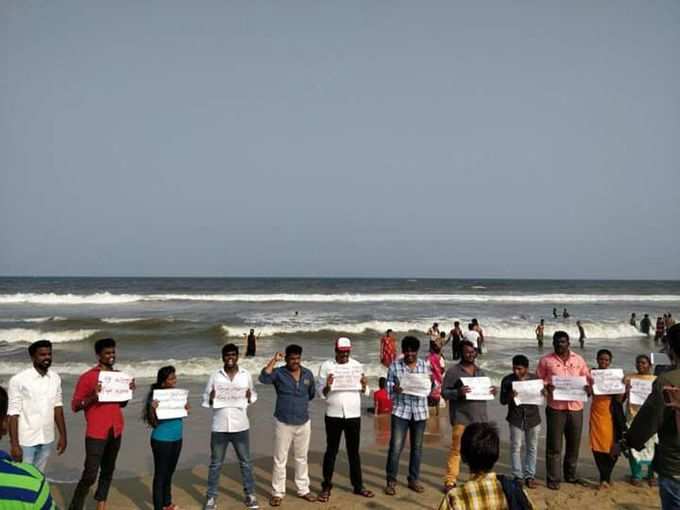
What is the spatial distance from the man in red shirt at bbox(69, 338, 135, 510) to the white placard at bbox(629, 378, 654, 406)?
6.08 m

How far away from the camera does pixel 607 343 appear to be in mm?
24641

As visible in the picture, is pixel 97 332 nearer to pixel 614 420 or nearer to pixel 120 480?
pixel 120 480

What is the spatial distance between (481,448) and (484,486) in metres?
0.19

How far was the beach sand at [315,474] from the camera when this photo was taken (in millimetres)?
6355

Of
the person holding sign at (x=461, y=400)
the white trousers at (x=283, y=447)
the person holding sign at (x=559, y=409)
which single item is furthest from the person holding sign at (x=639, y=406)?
the white trousers at (x=283, y=447)

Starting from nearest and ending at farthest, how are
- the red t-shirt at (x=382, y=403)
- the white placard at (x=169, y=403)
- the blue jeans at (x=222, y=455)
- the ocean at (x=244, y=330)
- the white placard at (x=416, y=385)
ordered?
the white placard at (x=169, y=403) < the blue jeans at (x=222, y=455) < the white placard at (x=416, y=385) < the red t-shirt at (x=382, y=403) < the ocean at (x=244, y=330)

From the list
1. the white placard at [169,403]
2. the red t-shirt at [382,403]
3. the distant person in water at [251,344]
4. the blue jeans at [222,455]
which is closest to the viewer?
the white placard at [169,403]

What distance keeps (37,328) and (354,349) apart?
54.9 feet

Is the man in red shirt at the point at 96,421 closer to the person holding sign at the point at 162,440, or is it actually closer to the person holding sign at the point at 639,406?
the person holding sign at the point at 162,440

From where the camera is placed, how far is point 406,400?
6.54 metres

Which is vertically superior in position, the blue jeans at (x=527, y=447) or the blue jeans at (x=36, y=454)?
the blue jeans at (x=36, y=454)

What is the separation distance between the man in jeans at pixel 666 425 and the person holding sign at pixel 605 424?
3307 millimetres

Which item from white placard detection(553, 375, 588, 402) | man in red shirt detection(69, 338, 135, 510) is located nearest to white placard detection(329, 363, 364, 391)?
man in red shirt detection(69, 338, 135, 510)

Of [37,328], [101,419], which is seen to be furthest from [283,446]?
[37,328]
